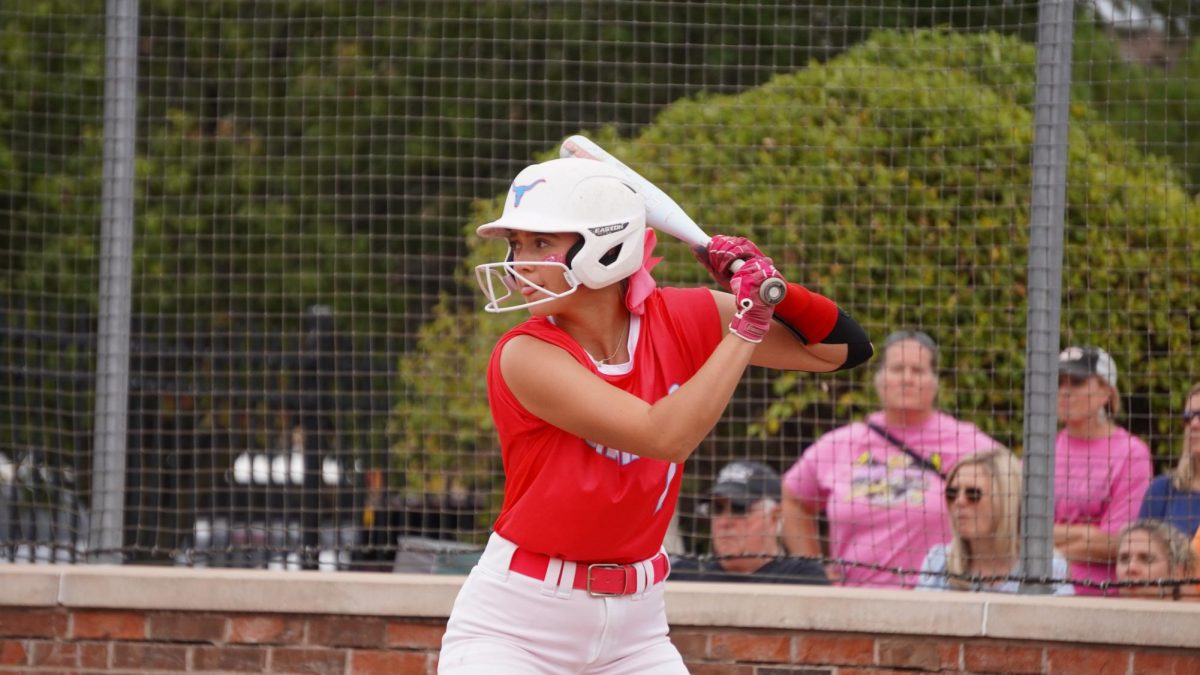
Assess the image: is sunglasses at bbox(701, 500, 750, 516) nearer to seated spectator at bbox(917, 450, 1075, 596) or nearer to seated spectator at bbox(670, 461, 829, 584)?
seated spectator at bbox(670, 461, 829, 584)

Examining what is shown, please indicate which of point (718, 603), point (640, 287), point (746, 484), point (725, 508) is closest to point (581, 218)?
point (640, 287)

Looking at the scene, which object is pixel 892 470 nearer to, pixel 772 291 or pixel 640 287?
pixel 640 287

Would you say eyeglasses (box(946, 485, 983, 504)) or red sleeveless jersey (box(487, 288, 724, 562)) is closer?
red sleeveless jersey (box(487, 288, 724, 562))

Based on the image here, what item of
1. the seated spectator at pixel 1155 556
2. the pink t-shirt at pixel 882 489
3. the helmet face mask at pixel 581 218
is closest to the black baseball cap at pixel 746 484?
the pink t-shirt at pixel 882 489

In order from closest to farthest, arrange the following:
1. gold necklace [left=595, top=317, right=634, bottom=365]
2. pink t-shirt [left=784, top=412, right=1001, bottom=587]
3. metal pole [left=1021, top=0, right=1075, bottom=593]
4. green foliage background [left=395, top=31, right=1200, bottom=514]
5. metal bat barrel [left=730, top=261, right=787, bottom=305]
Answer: metal bat barrel [left=730, top=261, right=787, bottom=305]
gold necklace [left=595, top=317, right=634, bottom=365]
metal pole [left=1021, top=0, right=1075, bottom=593]
pink t-shirt [left=784, top=412, right=1001, bottom=587]
green foliage background [left=395, top=31, right=1200, bottom=514]

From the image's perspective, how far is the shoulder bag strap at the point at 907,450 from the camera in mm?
4867

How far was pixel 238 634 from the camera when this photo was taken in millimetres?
4734

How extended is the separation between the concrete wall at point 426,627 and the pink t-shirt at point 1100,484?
377 mm

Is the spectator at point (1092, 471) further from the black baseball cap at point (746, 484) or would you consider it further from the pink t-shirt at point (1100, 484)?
the black baseball cap at point (746, 484)

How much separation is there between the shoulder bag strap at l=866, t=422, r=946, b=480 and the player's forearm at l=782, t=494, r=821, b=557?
0.38m

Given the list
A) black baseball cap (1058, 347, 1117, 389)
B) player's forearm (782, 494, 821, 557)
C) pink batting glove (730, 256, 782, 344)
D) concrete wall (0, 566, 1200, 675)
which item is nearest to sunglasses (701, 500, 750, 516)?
player's forearm (782, 494, 821, 557)

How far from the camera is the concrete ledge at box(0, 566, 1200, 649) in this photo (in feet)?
14.3

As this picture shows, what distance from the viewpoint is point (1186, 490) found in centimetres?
462

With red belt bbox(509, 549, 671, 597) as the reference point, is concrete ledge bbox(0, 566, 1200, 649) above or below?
below
